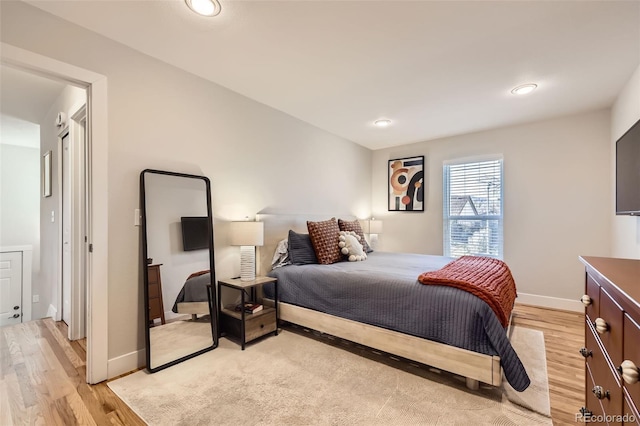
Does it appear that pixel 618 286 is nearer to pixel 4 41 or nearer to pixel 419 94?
pixel 419 94

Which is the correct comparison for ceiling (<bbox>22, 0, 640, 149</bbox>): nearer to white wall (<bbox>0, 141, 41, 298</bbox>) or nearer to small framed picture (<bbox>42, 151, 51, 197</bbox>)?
small framed picture (<bbox>42, 151, 51, 197</bbox>)

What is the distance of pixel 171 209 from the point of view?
93.1 inches

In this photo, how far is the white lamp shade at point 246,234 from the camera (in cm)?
266

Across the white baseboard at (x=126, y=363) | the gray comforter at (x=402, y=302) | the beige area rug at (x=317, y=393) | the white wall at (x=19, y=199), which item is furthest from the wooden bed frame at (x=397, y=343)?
the white wall at (x=19, y=199)

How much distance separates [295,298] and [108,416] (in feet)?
5.06

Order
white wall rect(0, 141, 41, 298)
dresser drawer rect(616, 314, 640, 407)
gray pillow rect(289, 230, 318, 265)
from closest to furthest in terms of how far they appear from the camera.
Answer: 1. dresser drawer rect(616, 314, 640, 407)
2. gray pillow rect(289, 230, 318, 265)
3. white wall rect(0, 141, 41, 298)

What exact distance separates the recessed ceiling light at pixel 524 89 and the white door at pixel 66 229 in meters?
4.48

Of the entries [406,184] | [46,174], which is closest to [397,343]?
[406,184]

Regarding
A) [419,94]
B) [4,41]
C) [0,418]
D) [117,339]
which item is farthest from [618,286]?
[4,41]

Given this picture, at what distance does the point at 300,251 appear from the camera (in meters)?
3.12

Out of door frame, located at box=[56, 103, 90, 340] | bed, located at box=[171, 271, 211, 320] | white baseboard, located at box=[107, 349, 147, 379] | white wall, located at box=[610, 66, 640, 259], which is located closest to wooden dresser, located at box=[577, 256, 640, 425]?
white wall, located at box=[610, 66, 640, 259]

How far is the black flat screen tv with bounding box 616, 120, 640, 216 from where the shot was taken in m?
1.86

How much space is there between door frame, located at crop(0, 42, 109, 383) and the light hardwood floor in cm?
21

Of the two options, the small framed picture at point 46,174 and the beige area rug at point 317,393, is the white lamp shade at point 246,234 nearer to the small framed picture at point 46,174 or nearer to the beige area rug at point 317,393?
the beige area rug at point 317,393
